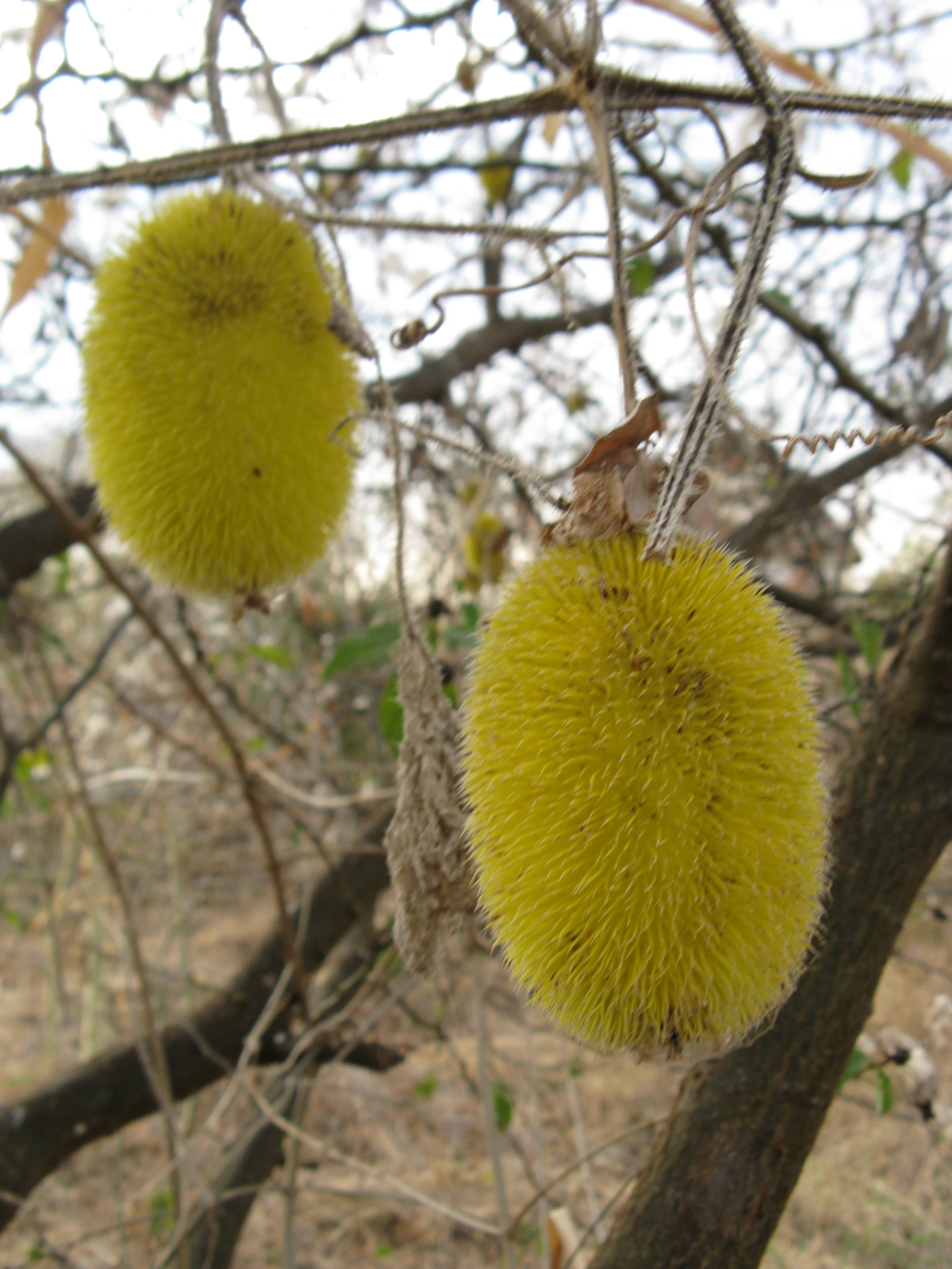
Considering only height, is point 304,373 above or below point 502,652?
above

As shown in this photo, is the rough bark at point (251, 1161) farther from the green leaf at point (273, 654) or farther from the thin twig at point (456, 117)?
the thin twig at point (456, 117)

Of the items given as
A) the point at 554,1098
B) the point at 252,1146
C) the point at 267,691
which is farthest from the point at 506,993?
the point at 267,691

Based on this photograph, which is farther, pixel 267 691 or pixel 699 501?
pixel 267 691

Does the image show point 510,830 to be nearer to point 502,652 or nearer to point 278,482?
point 502,652

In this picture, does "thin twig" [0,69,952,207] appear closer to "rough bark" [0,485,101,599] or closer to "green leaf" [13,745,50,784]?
"rough bark" [0,485,101,599]

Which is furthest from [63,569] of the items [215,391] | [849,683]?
[849,683]

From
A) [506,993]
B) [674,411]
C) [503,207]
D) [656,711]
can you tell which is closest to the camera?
[656,711]
